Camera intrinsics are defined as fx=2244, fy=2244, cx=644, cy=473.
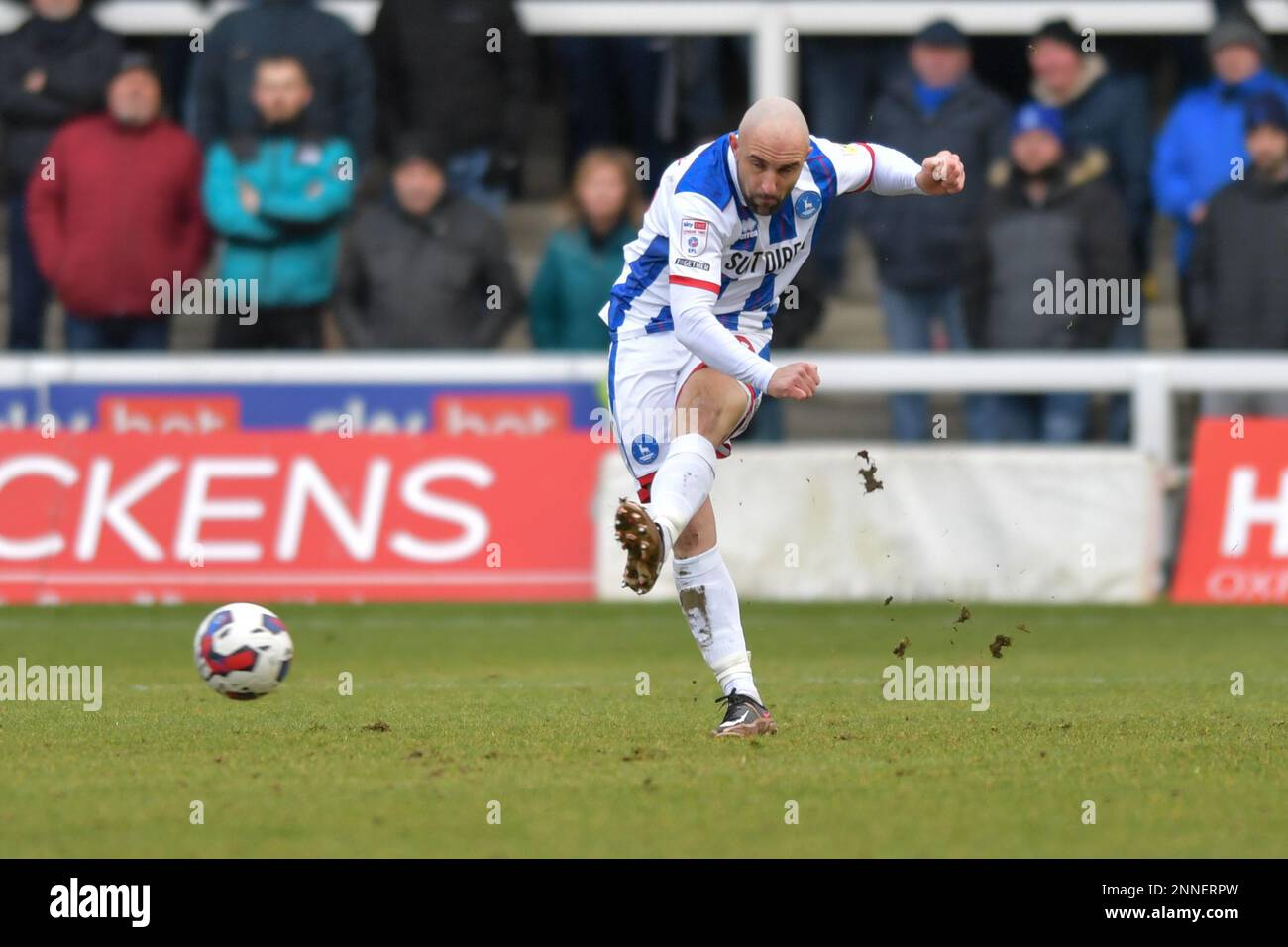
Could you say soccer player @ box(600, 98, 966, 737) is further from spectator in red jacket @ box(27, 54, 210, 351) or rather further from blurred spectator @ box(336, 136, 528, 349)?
spectator in red jacket @ box(27, 54, 210, 351)

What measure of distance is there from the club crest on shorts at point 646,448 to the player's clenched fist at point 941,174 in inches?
56.3

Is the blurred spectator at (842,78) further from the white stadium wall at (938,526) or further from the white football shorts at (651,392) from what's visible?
the white football shorts at (651,392)

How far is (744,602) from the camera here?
1442cm

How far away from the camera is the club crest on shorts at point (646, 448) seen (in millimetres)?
A: 8547

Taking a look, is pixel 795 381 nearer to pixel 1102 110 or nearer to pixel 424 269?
pixel 424 269

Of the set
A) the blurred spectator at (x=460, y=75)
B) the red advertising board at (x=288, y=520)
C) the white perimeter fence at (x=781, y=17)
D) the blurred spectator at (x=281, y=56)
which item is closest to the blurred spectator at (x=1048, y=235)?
the white perimeter fence at (x=781, y=17)

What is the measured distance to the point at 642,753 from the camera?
25.6 feet

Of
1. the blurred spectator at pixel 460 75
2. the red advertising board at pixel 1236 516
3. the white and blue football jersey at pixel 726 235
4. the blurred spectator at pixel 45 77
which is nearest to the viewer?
the white and blue football jersey at pixel 726 235

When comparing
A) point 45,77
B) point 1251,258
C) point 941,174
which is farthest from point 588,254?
point 941,174

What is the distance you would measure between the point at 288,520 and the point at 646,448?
6335 mm
